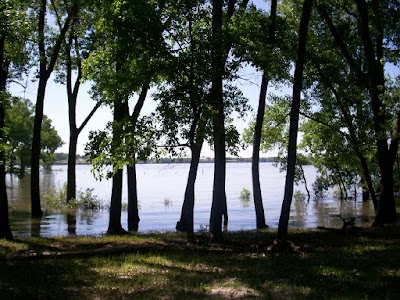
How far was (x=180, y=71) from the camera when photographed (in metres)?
12.5

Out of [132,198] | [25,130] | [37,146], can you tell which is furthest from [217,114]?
[25,130]

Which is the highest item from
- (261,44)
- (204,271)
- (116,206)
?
(261,44)

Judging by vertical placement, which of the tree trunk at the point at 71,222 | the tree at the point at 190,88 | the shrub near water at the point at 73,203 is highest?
the tree at the point at 190,88

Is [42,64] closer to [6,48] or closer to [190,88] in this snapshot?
[6,48]

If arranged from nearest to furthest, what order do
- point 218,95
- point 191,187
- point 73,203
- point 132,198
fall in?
point 218,95, point 191,187, point 132,198, point 73,203

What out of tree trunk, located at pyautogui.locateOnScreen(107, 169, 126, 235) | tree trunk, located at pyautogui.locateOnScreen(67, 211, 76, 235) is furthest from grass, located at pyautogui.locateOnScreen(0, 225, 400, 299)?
tree trunk, located at pyautogui.locateOnScreen(67, 211, 76, 235)

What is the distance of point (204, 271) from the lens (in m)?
9.70

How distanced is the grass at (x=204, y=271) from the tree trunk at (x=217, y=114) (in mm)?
984

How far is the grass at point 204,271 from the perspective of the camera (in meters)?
7.88

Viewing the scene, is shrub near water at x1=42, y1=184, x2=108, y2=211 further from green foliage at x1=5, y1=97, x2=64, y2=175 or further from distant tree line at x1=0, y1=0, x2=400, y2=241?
distant tree line at x1=0, y1=0, x2=400, y2=241

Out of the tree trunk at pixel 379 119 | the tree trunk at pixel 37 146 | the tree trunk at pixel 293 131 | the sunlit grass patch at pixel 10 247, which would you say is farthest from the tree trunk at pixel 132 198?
the tree trunk at pixel 379 119

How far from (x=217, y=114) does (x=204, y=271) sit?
15.8ft

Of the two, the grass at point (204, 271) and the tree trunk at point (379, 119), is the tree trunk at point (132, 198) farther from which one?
the tree trunk at point (379, 119)

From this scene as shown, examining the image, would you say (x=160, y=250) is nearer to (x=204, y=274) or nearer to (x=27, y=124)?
(x=204, y=274)
